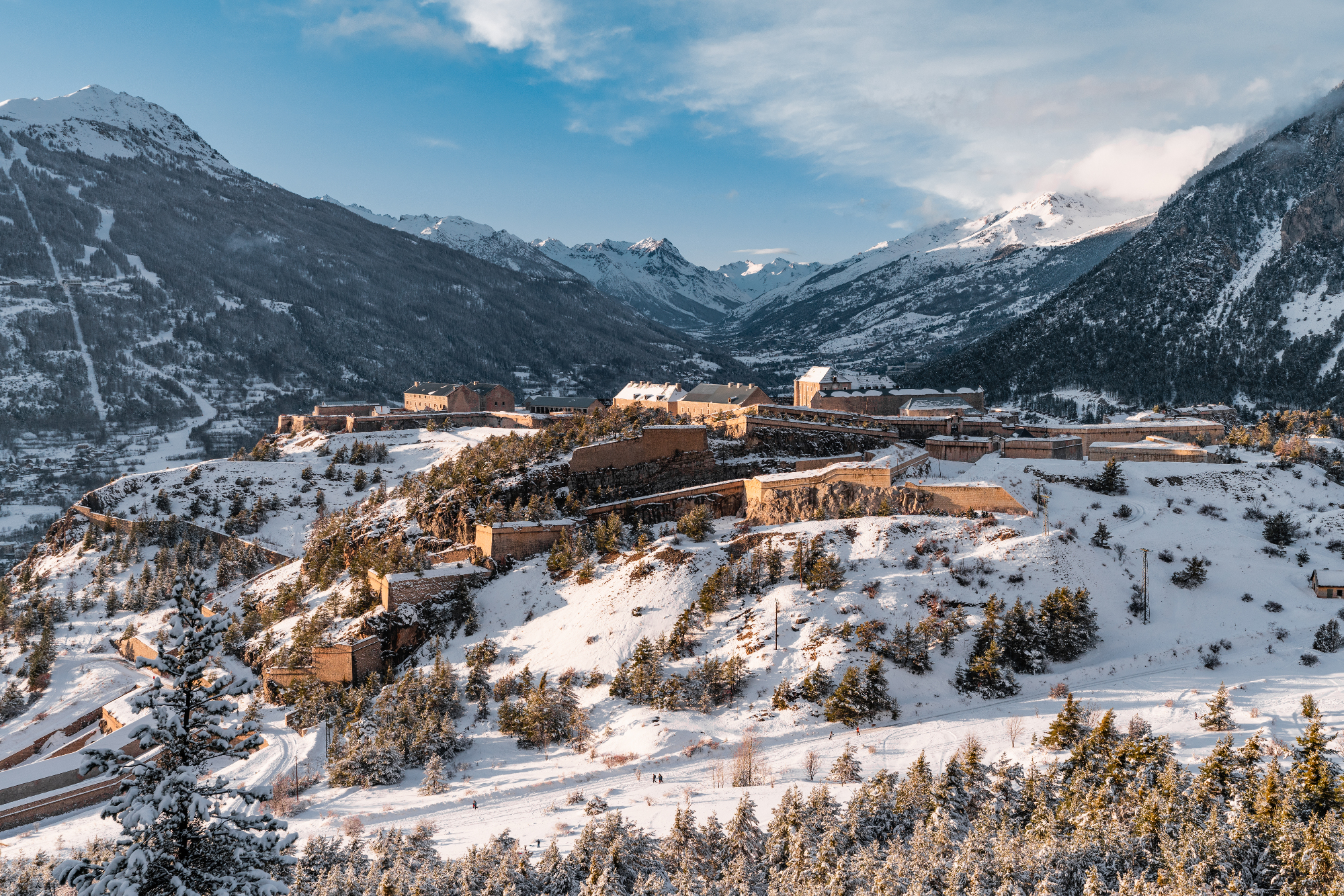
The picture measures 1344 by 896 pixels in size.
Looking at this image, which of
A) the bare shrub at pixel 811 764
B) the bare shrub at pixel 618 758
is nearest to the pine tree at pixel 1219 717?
the bare shrub at pixel 811 764

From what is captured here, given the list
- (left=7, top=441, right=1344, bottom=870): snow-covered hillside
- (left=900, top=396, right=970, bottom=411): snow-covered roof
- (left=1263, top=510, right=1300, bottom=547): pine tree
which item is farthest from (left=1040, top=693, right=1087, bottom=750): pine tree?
(left=900, top=396, right=970, bottom=411): snow-covered roof

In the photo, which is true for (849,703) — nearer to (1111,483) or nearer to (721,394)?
(1111,483)

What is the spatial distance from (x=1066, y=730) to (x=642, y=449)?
2869 cm

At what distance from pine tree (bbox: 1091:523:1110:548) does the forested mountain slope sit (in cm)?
8486

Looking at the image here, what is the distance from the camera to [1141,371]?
375 ft

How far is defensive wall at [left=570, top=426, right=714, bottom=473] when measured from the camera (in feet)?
151

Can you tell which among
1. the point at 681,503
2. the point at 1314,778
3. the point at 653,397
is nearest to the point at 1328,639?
the point at 1314,778

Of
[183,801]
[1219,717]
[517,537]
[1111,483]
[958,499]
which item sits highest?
[183,801]

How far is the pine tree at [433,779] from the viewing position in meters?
25.2

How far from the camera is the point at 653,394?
73.6 m

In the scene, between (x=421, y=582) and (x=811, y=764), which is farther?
(x=421, y=582)

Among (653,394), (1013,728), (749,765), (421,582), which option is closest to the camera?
(749,765)

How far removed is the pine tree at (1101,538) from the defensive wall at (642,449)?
22.3 metres

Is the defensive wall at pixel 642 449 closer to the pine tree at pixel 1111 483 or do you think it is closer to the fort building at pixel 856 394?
the pine tree at pixel 1111 483
